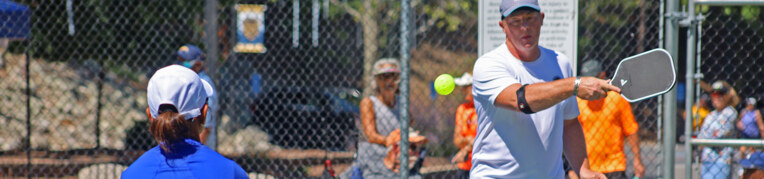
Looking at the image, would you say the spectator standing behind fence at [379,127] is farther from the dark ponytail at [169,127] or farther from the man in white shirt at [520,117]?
the dark ponytail at [169,127]

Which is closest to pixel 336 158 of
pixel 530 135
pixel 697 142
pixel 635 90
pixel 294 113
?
pixel 294 113

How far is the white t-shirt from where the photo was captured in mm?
3100

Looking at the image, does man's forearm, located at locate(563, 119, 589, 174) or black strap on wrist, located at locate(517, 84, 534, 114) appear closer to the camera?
black strap on wrist, located at locate(517, 84, 534, 114)

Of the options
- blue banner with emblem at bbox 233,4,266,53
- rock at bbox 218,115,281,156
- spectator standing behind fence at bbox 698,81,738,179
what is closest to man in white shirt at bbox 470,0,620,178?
spectator standing behind fence at bbox 698,81,738,179

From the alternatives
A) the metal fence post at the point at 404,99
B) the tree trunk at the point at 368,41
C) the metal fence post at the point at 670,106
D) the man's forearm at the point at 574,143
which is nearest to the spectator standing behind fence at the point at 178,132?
the man's forearm at the point at 574,143

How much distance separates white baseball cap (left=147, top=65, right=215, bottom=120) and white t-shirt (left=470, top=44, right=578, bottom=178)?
126cm

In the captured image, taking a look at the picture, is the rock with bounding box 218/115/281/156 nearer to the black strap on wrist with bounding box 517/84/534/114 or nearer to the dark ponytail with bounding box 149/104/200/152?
the black strap on wrist with bounding box 517/84/534/114

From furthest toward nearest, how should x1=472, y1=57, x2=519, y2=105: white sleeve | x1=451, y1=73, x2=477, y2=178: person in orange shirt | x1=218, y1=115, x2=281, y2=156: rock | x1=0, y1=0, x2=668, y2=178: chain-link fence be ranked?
x1=218, y1=115, x2=281, y2=156: rock < x1=0, y1=0, x2=668, y2=178: chain-link fence < x1=451, y1=73, x2=477, y2=178: person in orange shirt < x1=472, y1=57, x2=519, y2=105: white sleeve

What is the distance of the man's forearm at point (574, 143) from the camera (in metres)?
3.35

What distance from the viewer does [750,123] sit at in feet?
24.7

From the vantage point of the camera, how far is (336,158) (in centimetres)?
888

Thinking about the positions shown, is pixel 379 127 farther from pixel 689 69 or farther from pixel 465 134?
pixel 689 69

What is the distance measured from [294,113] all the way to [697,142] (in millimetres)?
7836

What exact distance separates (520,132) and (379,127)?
2339 millimetres
